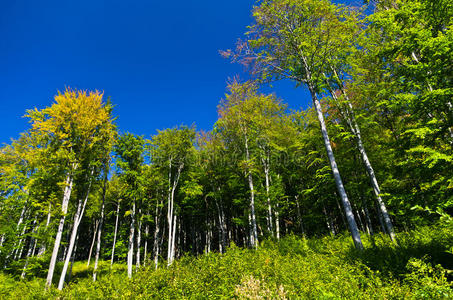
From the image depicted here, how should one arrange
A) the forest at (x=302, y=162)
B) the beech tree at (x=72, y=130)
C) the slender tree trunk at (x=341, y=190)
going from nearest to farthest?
the forest at (x=302, y=162) < the slender tree trunk at (x=341, y=190) < the beech tree at (x=72, y=130)

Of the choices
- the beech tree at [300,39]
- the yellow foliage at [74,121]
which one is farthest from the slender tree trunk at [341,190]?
the yellow foliage at [74,121]

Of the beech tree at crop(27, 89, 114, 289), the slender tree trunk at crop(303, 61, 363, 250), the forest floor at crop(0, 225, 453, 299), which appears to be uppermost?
the beech tree at crop(27, 89, 114, 289)

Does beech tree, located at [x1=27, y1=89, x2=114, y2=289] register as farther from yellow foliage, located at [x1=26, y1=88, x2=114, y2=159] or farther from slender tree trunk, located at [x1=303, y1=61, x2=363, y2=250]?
slender tree trunk, located at [x1=303, y1=61, x2=363, y2=250]

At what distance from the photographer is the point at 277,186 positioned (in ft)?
59.9

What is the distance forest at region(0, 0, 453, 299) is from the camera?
17.7 ft

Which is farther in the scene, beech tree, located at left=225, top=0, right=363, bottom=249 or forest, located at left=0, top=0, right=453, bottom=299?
beech tree, located at left=225, top=0, right=363, bottom=249

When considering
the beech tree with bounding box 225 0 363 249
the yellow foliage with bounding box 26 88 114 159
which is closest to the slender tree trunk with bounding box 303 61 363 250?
the beech tree with bounding box 225 0 363 249

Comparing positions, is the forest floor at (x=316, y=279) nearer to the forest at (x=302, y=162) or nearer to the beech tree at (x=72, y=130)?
the forest at (x=302, y=162)

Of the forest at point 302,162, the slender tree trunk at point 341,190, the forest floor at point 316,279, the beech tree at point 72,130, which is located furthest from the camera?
the beech tree at point 72,130

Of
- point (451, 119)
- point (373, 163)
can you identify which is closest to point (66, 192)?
point (451, 119)

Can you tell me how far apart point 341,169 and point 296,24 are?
1190 cm

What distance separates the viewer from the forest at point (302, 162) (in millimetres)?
5391

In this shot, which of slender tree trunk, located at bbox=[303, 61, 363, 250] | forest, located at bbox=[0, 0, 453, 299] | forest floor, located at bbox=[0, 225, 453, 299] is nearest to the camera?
forest floor, located at bbox=[0, 225, 453, 299]

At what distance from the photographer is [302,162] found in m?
22.2
